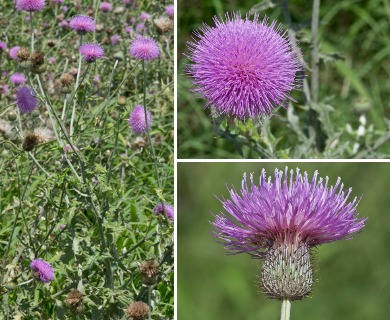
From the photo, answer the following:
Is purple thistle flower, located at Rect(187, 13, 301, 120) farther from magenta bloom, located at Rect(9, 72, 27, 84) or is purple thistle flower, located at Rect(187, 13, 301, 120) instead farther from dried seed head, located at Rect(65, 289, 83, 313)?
magenta bloom, located at Rect(9, 72, 27, 84)

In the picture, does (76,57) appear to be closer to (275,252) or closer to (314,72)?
(314,72)

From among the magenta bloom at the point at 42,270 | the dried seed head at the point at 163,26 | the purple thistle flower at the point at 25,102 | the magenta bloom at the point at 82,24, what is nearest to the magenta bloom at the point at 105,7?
the magenta bloom at the point at 82,24

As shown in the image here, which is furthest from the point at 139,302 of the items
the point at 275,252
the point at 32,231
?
the point at 32,231

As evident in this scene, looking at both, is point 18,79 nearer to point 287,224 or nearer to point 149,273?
point 149,273

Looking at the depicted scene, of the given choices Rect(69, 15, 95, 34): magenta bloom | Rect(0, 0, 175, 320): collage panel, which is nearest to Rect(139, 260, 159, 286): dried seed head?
Rect(0, 0, 175, 320): collage panel

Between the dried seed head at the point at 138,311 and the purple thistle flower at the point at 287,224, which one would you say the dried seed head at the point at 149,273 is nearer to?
the dried seed head at the point at 138,311
